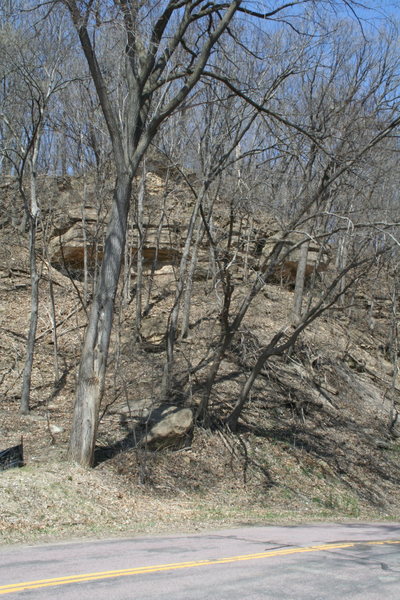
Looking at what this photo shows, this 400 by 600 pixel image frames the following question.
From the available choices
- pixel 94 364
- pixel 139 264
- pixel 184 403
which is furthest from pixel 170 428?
pixel 139 264

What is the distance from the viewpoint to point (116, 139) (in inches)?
460

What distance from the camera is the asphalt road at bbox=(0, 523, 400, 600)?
18.3 feet

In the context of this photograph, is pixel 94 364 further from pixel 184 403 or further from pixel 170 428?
pixel 184 403

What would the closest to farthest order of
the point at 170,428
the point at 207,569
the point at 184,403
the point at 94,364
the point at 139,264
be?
the point at 207,569 → the point at 94,364 → the point at 170,428 → the point at 184,403 → the point at 139,264

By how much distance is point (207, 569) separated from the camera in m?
6.60

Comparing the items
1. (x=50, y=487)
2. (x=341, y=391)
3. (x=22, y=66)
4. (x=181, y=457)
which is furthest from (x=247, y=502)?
(x=22, y=66)

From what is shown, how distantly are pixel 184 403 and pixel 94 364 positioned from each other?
4529 millimetres

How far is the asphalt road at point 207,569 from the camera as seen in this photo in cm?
558

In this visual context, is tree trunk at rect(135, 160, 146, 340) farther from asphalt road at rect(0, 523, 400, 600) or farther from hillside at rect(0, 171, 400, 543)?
asphalt road at rect(0, 523, 400, 600)

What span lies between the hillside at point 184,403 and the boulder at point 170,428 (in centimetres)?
11

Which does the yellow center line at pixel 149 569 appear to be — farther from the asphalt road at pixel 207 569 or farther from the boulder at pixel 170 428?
the boulder at pixel 170 428

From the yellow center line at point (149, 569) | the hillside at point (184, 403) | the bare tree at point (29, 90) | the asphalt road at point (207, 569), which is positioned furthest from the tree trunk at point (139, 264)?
the yellow center line at point (149, 569)

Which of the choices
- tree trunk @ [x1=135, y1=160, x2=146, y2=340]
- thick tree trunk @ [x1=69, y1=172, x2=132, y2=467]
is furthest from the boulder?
tree trunk @ [x1=135, y1=160, x2=146, y2=340]

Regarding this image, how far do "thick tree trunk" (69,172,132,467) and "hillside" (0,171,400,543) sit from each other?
506mm
